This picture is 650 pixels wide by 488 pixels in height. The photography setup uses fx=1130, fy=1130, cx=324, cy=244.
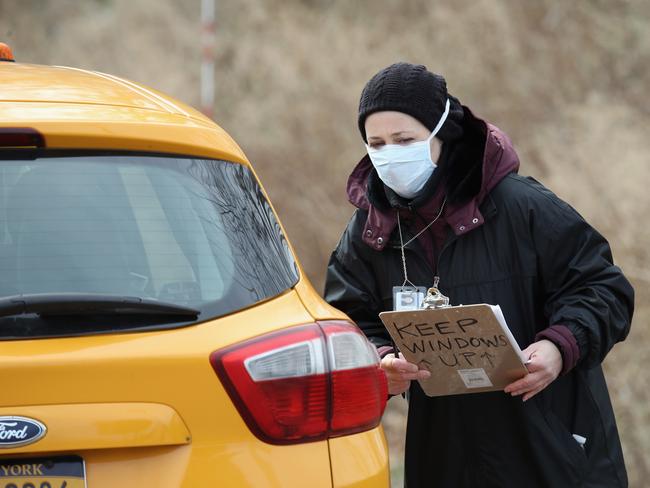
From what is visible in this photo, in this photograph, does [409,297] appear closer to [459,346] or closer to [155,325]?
[459,346]

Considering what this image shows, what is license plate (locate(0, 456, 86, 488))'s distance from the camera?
2455 mm

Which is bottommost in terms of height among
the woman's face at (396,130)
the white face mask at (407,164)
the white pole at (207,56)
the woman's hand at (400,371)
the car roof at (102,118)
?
the white pole at (207,56)

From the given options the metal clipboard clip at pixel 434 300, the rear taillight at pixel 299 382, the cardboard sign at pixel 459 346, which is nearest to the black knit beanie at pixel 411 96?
the metal clipboard clip at pixel 434 300

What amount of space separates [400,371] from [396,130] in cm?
80

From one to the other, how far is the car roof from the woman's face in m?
0.79

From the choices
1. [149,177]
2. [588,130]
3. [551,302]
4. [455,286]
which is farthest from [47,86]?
[588,130]

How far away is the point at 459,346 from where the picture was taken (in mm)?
3377

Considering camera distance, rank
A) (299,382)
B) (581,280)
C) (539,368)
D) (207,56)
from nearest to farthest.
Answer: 1. (299,382)
2. (539,368)
3. (581,280)
4. (207,56)

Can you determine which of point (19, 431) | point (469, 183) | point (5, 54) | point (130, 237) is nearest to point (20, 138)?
point (130, 237)

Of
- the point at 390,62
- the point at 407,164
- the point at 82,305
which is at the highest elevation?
the point at 407,164

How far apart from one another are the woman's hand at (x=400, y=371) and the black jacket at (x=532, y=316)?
8.6 inches

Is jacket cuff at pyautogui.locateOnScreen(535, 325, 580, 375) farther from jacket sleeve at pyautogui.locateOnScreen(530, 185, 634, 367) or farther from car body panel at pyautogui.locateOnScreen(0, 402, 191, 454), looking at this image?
car body panel at pyautogui.locateOnScreen(0, 402, 191, 454)

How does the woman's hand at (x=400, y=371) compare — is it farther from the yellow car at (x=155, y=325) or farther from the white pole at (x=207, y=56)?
the white pole at (x=207, y=56)

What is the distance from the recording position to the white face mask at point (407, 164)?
3699 millimetres
